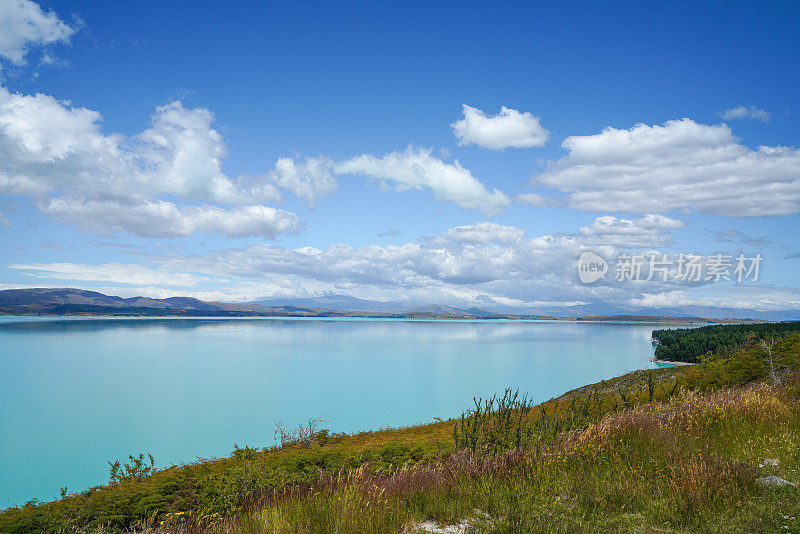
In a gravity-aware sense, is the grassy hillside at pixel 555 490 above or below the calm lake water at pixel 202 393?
above

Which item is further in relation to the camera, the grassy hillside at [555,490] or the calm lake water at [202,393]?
the calm lake water at [202,393]

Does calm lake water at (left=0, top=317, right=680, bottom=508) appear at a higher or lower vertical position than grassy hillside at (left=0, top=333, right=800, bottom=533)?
lower

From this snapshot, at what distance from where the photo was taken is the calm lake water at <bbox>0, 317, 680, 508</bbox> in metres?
33.8

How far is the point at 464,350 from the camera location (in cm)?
11694

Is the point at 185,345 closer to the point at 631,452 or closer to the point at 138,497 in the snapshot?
the point at 138,497

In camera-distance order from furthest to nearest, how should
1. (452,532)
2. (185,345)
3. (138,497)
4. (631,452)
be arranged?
(185,345), (138,497), (631,452), (452,532)

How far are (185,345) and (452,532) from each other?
124 metres

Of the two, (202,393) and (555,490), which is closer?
(555,490)

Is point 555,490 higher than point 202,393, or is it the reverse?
point 555,490

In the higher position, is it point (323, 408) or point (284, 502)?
point (284, 502)

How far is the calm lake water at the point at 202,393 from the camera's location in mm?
33844

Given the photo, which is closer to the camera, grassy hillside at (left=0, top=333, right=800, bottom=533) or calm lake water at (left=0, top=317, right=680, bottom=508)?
grassy hillside at (left=0, top=333, right=800, bottom=533)

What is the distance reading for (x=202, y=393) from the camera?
55.0m

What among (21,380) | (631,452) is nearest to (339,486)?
(631,452)
